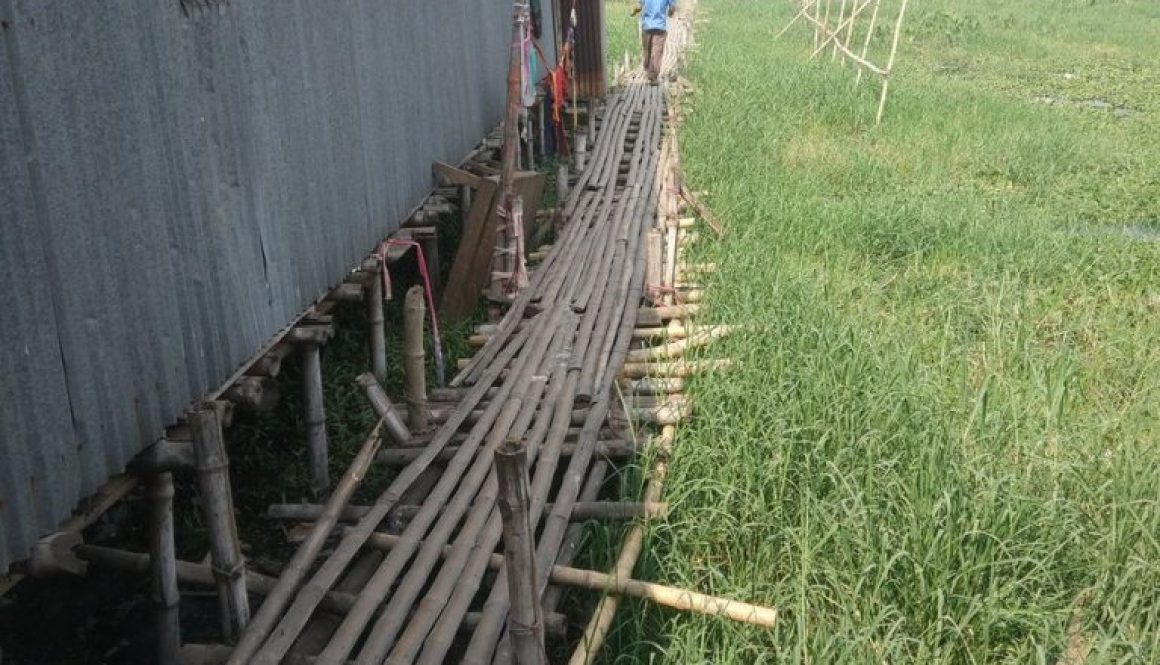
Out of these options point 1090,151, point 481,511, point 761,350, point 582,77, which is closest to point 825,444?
point 761,350

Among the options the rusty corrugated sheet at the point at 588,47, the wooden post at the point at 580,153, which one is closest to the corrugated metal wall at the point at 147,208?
the wooden post at the point at 580,153

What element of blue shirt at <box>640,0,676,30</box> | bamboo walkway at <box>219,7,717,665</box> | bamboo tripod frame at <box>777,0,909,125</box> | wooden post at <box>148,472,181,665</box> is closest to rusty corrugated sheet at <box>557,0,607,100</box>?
blue shirt at <box>640,0,676,30</box>

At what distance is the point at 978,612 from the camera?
10.4 ft

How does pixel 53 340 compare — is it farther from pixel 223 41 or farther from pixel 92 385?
pixel 223 41

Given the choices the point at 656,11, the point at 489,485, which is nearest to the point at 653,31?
the point at 656,11

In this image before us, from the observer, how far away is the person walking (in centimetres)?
1402

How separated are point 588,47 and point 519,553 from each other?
1092 cm

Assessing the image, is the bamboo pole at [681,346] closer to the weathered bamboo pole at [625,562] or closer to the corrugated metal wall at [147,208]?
the weathered bamboo pole at [625,562]

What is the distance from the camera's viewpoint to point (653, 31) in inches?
565

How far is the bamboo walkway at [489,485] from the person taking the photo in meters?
3.11

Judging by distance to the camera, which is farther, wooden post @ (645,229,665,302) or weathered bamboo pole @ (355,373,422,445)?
wooden post @ (645,229,665,302)

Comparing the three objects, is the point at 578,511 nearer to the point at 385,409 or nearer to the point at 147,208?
the point at 385,409

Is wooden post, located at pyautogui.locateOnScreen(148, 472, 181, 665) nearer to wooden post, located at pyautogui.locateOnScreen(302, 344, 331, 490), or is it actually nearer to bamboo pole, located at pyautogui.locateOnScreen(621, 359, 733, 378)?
wooden post, located at pyautogui.locateOnScreen(302, 344, 331, 490)

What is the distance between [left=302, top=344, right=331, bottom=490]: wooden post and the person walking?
10.7 metres
